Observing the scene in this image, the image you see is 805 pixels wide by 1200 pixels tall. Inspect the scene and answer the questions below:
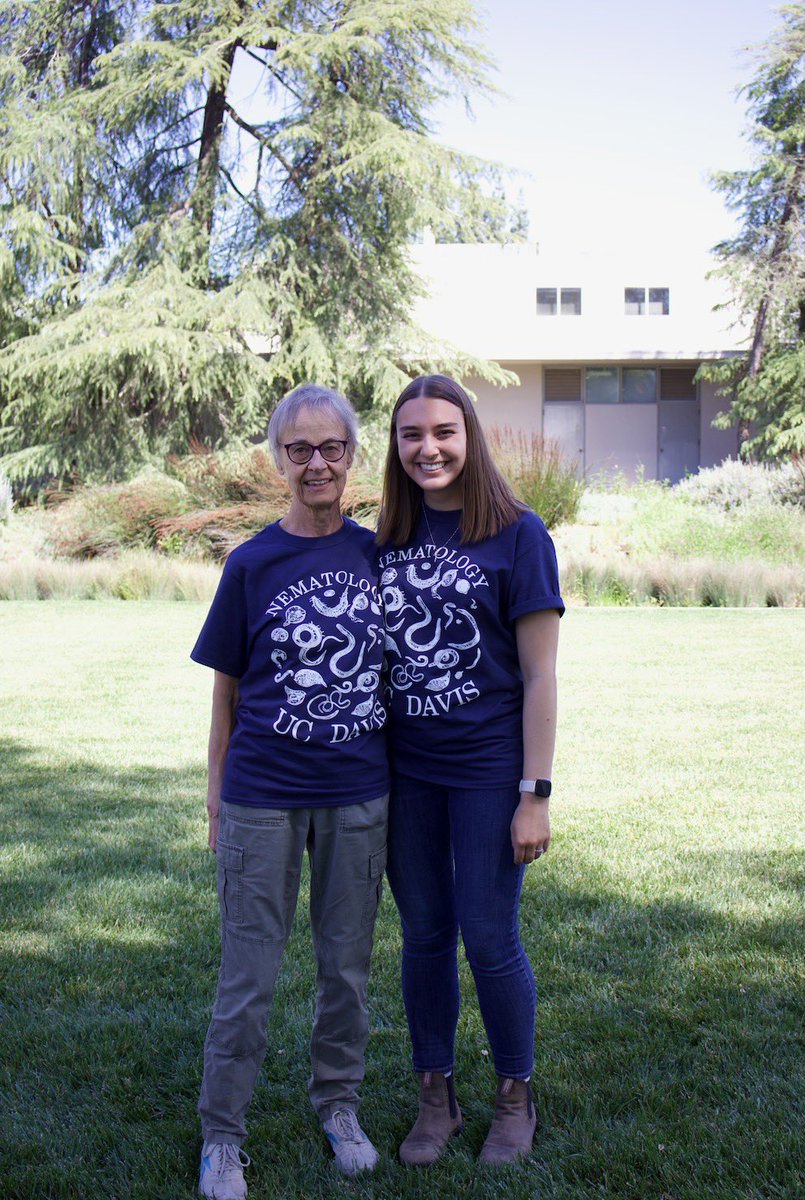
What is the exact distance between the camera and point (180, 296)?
74.4ft

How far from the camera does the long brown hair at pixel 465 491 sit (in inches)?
105

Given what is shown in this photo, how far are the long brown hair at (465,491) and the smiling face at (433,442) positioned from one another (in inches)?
0.7

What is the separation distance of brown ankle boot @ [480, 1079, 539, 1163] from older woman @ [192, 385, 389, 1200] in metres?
0.28

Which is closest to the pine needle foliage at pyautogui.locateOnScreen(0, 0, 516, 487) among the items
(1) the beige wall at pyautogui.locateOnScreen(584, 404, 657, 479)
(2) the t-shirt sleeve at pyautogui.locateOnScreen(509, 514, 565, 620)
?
(1) the beige wall at pyautogui.locateOnScreen(584, 404, 657, 479)

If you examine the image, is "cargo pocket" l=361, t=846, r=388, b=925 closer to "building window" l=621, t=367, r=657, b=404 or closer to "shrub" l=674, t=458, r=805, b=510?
"shrub" l=674, t=458, r=805, b=510

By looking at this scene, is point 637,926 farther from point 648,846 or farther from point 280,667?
point 280,667

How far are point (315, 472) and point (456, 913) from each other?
3.63ft

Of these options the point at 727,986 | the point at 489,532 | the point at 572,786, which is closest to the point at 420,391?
the point at 489,532

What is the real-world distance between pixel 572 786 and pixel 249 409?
17.5m

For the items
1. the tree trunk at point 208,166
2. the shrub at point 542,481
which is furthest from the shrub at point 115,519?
the tree trunk at point 208,166

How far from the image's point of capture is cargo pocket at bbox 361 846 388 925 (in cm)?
269

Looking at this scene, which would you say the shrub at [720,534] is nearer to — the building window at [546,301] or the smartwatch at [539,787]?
the smartwatch at [539,787]

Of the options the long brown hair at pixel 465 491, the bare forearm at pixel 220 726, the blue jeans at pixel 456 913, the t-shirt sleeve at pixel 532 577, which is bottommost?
the blue jeans at pixel 456 913

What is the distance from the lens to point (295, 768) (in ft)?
8.50
